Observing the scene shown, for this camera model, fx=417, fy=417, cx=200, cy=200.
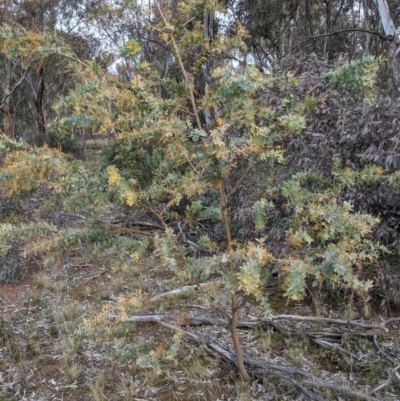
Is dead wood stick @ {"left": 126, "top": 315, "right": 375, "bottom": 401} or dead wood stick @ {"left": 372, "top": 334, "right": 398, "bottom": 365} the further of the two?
dead wood stick @ {"left": 372, "top": 334, "right": 398, "bottom": 365}

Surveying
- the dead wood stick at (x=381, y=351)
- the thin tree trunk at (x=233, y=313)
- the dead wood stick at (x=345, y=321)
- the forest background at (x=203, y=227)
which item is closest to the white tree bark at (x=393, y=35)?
the forest background at (x=203, y=227)

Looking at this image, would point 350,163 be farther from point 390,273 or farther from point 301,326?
point 301,326

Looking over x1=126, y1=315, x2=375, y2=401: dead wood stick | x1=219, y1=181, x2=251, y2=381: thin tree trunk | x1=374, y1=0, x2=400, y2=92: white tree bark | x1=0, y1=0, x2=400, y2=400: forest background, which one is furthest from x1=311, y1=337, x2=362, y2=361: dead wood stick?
x1=374, y1=0, x2=400, y2=92: white tree bark

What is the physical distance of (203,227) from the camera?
5.69 meters

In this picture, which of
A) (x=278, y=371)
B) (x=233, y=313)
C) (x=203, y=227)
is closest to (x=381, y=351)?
(x=278, y=371)

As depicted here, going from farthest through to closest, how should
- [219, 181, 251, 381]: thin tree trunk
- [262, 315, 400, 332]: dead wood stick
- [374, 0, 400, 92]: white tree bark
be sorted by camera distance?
[374, 0, 400, 92]: white tree bark, [262, 315, 400, 332]: dead wood stick, [219, 181, 251, 381]: thin tree trunk

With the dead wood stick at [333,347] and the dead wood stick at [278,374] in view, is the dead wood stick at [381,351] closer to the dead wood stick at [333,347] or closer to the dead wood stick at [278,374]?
the dead wood stick at [333,347]

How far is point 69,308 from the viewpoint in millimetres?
4156

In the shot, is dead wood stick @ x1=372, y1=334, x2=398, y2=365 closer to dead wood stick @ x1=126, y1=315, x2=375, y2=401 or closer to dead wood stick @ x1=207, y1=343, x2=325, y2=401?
dead wood stick @ x1=126, y1=315, x2=375, y2=401

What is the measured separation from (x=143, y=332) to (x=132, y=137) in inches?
89.4

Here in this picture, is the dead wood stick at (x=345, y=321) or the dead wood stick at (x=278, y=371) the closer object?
the dead wood stick at (x=278, y=371)

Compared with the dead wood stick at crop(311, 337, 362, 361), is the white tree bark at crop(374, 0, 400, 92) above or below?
above

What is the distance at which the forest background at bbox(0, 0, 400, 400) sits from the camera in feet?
6.38

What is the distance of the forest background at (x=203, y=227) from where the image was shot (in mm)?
1944
